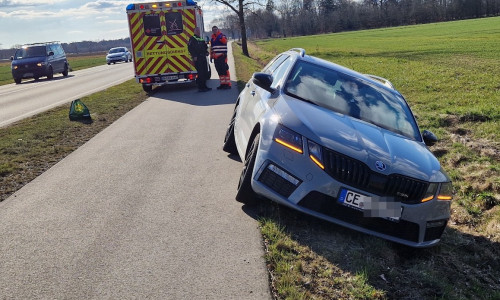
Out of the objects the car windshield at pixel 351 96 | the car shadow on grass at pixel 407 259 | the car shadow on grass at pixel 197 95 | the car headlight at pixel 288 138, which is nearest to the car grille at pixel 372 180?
the car headlight at pixel 288 138

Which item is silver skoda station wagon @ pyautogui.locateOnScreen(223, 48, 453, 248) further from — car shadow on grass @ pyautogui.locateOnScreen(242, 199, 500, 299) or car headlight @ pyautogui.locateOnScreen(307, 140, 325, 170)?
car shadow on grass @ pyautogui.locateOnScreen(242, 199, 500, 299)

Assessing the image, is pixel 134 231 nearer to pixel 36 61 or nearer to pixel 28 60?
pixel 36 61

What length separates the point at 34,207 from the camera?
17.1 feet

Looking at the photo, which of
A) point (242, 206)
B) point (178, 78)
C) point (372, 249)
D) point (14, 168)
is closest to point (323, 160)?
point (372, 249)

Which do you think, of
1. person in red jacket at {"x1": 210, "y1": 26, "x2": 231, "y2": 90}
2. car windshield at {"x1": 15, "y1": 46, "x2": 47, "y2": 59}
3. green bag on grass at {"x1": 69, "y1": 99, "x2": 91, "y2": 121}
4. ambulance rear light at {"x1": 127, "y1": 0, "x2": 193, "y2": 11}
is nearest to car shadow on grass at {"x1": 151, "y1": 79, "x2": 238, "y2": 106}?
person in red jacket at {"x1": 210, "y1": 26, "x2": 231, "y2": 90}

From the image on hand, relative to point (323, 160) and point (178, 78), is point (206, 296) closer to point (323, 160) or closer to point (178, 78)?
point (323, 160)

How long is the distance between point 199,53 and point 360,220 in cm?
1220

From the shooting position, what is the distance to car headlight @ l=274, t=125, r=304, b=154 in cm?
422

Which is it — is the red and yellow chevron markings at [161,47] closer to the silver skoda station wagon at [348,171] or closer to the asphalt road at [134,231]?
the asphalt road at [134,231]

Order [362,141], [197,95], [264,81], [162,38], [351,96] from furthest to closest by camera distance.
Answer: [162,38], [197,95], [264,81], [351,96], [362,141]

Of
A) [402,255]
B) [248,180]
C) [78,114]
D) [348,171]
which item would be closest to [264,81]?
[248,180]

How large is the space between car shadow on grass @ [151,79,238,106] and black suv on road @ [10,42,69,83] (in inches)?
435

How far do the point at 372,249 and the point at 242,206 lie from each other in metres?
1.57

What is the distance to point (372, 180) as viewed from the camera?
3984 millimetres
